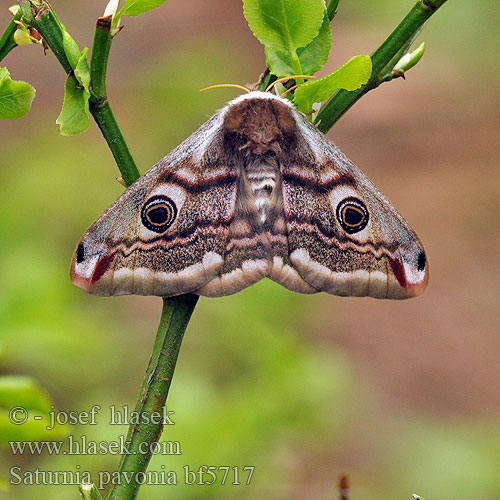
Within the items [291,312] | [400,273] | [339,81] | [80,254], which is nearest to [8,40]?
[80,254]

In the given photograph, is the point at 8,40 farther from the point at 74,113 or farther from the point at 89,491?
the point at 89,491

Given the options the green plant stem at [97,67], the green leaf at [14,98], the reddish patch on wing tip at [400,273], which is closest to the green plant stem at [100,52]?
the green plant stem at [97,67]

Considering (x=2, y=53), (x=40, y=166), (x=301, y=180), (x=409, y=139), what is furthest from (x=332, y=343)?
(x=2, y=53)

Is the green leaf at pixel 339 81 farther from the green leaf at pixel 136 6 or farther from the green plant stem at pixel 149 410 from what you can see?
the green plant stem at pixel 149 410

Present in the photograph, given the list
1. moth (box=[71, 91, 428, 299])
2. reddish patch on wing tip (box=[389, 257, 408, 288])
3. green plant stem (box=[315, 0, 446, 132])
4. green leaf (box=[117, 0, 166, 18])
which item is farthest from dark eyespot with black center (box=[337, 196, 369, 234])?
green leaf (box=[117, 0, 166, 18])

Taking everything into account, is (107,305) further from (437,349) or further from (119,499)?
(119,499)
